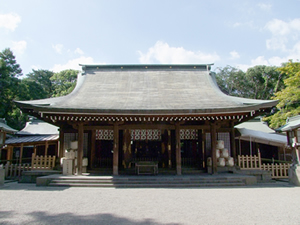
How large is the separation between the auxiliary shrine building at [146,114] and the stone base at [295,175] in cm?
249

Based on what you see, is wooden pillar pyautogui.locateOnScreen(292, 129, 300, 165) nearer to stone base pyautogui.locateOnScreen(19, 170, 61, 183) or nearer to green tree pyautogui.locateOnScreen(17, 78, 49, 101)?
stone base pyautogui.locateOnScreen(19, 170, 61, 183)

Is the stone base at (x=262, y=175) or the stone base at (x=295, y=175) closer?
the stone base at (x=295, y=175)

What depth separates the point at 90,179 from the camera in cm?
905

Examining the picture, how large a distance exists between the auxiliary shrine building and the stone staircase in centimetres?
96

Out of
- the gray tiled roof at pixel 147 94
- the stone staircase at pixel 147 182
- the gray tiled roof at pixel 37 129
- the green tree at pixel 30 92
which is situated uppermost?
the green tree at pixel 30 92

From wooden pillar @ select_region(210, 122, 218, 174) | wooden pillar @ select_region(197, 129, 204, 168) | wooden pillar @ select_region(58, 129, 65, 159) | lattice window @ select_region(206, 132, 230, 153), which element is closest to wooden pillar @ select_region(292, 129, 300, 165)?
lattice window @ select_region(206, 132, 230, 153)

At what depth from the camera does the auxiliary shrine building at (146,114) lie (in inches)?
366

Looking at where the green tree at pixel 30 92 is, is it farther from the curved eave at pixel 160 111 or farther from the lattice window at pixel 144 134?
the lattice window at pixel 144 134

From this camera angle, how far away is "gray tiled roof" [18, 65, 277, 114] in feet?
29.7

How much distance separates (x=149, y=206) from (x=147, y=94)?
701 cm

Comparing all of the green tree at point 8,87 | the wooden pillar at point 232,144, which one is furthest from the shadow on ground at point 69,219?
the green tree at point 8,87

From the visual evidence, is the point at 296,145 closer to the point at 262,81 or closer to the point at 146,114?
the point at 146,114

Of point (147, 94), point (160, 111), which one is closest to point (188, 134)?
point (147, 94)

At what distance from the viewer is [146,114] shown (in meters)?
9.20
